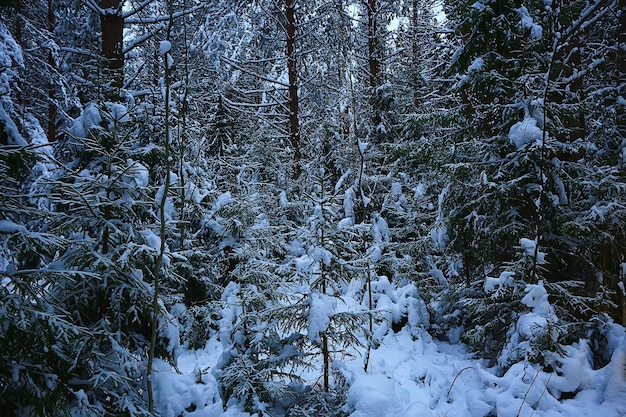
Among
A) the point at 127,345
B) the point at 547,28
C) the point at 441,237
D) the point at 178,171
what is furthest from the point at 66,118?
the point at 547,28

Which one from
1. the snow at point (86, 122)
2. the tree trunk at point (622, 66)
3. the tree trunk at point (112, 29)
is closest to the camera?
the snow at point (86, 122)

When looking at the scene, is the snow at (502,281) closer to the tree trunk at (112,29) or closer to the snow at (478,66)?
the snow at (478,66)

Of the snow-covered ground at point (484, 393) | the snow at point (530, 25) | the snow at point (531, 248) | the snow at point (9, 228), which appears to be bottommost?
the snow-covered ground at point (484, 393)

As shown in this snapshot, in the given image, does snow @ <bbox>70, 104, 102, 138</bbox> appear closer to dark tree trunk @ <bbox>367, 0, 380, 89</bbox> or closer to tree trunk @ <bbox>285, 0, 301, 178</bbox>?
tree trunk @ <bbox>285, 0, 301, 178</bbox>

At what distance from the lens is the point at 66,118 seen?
5504mm

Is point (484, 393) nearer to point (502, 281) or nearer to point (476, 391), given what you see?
point (476, 391)

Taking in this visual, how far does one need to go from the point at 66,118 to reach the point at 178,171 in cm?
245

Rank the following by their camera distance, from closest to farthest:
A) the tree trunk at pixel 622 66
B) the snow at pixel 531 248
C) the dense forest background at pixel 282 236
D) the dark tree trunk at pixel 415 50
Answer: the dense forest background at pixel 282 236 → the snow at pixel 531 248 → the tree trunk at pixel 622 66 → the dark tree trunk at pixel 415 50

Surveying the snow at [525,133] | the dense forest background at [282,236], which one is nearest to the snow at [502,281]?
the dense forest background at [282,236]

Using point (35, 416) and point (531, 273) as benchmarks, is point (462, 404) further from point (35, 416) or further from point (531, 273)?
point (35, 416)

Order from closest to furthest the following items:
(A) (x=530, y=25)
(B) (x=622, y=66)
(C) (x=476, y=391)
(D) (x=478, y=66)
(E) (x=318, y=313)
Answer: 1. (E) (x=318, y=313)
2. (C) (x=476, y=391)
3. (A) (x=530, y=25)
4. (D) (x=478, y=66)
5. (B) (x=622, y=66)

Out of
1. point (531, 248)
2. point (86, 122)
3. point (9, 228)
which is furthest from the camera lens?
point (531, 248)

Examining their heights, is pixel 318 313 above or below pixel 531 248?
below

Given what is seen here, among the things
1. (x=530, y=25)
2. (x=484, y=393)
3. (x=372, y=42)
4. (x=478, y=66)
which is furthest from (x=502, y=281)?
(x=372, y=42)
